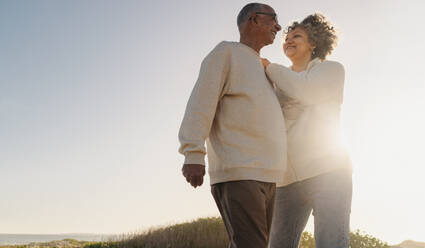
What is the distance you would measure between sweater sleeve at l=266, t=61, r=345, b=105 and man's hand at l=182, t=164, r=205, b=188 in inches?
41.2

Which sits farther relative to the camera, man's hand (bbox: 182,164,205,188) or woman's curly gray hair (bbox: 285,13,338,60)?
woman's curly gray hair (bbox: 285,13,338,60)

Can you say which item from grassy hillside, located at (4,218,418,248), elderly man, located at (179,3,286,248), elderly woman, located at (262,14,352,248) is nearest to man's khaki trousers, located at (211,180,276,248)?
elderly man, located at (179,3,286,248)

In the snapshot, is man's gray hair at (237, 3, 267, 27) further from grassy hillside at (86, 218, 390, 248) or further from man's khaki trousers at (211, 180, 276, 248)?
grassy hillside at (86, 218, 390, 248)

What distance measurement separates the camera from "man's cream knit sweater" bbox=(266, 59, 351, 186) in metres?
3.21

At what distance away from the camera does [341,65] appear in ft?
11.5

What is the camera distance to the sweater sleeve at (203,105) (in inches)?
105

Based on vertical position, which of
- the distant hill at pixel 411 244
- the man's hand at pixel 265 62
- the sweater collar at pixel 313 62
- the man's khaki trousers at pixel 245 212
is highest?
the sweater collar at pixel 313 62

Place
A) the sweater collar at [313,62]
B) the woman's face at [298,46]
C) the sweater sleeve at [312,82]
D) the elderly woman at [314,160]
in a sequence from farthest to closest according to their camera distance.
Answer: the woman's face at [298,46], the sweater collar at [313,62], the sweater sleeve at [312,82], the elderly woman at [314,160]

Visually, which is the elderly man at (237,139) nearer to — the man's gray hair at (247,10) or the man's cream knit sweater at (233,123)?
the man's cream knit sweater at (233,123)

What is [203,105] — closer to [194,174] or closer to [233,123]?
[233,123]

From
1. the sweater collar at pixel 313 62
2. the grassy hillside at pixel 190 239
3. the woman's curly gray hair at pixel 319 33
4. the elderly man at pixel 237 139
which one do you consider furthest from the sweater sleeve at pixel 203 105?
the grassy hillside at pixel 190 239

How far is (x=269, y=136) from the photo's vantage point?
279cm

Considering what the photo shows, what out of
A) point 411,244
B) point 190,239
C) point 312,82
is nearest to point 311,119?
point 312,82

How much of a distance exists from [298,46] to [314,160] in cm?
113
